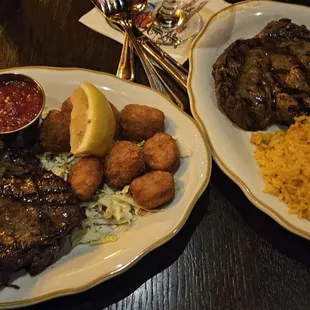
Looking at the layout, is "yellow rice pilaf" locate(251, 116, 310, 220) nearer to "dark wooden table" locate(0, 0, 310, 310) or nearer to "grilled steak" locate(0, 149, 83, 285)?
"dark wooden table" locate(0, 0, 310, 310)

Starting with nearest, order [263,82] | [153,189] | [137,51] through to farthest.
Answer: [153,189] < [263,82] < [137,51]

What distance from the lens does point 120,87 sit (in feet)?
9.19

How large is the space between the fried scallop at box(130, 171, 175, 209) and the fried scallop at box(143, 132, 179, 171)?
0.22 ft

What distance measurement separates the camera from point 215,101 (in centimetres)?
284

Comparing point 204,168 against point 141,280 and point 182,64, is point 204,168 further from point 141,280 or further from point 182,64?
point 182,64

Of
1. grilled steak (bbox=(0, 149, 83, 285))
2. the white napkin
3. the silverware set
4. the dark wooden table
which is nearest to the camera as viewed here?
grilled steak (bbox=(0, 149, 83, 285))

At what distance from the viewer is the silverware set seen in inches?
120

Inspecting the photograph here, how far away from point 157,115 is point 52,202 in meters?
0.76

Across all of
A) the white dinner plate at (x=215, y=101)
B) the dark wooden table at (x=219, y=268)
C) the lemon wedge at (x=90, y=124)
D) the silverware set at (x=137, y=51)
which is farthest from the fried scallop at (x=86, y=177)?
the silverware set at (x=137, y=51)

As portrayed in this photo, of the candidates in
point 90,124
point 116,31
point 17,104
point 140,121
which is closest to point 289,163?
point 140,121

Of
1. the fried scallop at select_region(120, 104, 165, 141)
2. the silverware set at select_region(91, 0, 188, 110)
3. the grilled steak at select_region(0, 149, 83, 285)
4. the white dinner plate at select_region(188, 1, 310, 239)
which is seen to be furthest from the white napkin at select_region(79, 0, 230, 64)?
the grilled steak at select_region(0, 149, 83, 285)

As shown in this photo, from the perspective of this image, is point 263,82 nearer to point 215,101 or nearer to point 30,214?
point 215,101

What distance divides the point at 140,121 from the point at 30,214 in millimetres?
788

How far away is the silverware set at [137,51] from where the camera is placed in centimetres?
305
